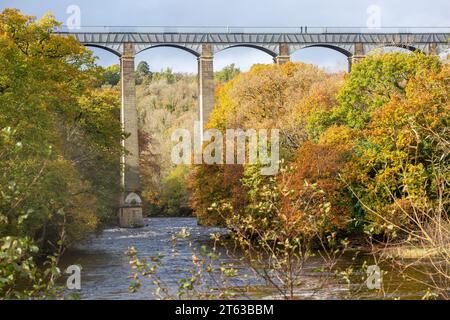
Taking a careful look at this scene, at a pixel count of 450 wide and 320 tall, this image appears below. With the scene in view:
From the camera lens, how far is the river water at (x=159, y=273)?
21616 millimetres

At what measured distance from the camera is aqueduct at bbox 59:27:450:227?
57844mm

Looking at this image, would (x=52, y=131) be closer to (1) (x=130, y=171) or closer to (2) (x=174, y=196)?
(1) (x=130, y=171)

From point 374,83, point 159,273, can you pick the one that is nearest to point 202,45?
point 374,83

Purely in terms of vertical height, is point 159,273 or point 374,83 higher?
point 374,83

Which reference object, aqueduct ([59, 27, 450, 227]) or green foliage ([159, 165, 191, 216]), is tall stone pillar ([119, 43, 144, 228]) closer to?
aqueduct ([59, 27, 450, 227])

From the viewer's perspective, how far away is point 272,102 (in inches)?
1913

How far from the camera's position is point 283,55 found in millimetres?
63375

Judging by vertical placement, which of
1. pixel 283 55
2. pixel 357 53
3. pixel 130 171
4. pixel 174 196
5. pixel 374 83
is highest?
pixel 357 53

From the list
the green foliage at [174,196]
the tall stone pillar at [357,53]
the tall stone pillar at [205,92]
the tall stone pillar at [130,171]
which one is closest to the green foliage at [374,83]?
the tall stone pillar at [205,92]

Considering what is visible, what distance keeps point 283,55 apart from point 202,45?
21.4ft

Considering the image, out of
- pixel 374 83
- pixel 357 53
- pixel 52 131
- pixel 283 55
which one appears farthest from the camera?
pixel 357 53

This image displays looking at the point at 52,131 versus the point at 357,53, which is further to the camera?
the point at 357,53
